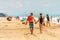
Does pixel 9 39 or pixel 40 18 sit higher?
pixel 40 18

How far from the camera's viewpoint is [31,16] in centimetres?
1745

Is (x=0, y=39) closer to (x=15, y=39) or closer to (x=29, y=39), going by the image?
(x=15, y=39)

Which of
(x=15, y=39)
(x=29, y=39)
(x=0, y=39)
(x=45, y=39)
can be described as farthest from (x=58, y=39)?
(x=0, y=39)

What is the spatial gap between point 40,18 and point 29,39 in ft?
12.6

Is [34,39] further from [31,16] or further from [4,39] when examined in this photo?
[31,16]

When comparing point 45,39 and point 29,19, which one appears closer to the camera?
point 45,39

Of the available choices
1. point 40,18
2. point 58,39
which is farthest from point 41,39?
point 40,18

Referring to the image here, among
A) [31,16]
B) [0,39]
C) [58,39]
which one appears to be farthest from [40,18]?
[0,39]

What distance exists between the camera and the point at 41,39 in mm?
14852

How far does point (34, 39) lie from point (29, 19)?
2918 millimetres

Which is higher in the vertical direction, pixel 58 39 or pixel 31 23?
pixel 31 23

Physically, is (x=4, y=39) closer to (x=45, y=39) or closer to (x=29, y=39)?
(x=29, y=39)

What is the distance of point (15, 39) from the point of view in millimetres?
14609

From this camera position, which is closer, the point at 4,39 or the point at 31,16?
the point at 4,39
